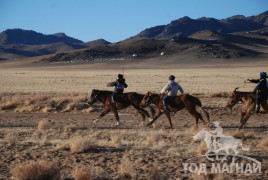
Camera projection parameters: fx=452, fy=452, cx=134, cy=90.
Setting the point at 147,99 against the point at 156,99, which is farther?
the point at 147,99

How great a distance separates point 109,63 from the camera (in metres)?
135

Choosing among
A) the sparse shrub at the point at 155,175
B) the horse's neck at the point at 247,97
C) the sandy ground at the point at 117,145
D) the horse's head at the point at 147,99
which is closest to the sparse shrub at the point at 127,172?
the sandy ground at the point at 117,145

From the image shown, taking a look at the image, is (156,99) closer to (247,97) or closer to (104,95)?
(104,95)

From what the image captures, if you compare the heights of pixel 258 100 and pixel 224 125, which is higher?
pixel 258 100

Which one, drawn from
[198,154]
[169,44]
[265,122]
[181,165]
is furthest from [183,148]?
[169,44]

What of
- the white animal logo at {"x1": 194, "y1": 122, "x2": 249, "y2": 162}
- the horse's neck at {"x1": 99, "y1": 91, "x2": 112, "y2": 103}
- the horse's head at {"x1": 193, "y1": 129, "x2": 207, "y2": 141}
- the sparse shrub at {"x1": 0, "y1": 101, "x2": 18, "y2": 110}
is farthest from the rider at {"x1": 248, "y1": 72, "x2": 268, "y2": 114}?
the sparse shrub at {"x1": 0, "y1": 101, "x2": 18, "y2": 110}

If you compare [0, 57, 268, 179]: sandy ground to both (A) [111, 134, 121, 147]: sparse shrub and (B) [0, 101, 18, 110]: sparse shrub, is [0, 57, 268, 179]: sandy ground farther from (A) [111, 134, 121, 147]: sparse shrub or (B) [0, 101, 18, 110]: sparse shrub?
(B) [0, 101, 18, 110]: sparse shrub

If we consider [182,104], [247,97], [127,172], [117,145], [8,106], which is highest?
[247,97]

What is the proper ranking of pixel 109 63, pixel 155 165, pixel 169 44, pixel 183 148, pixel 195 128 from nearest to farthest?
1. pixel 155 165
2. pixel 183 148
3. pixel 195 128
4. pixel 109 63
5. pixel 169 44

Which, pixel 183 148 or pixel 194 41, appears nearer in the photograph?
pixel 183 148

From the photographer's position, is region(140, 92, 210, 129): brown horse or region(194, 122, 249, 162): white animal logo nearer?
region(194, 122, 249, 162): white animal logo

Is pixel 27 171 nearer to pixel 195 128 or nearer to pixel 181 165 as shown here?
pixel 181 165

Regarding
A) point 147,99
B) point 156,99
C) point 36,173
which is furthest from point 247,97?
point 36,173

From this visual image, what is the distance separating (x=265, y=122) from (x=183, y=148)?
7102 millimetres
